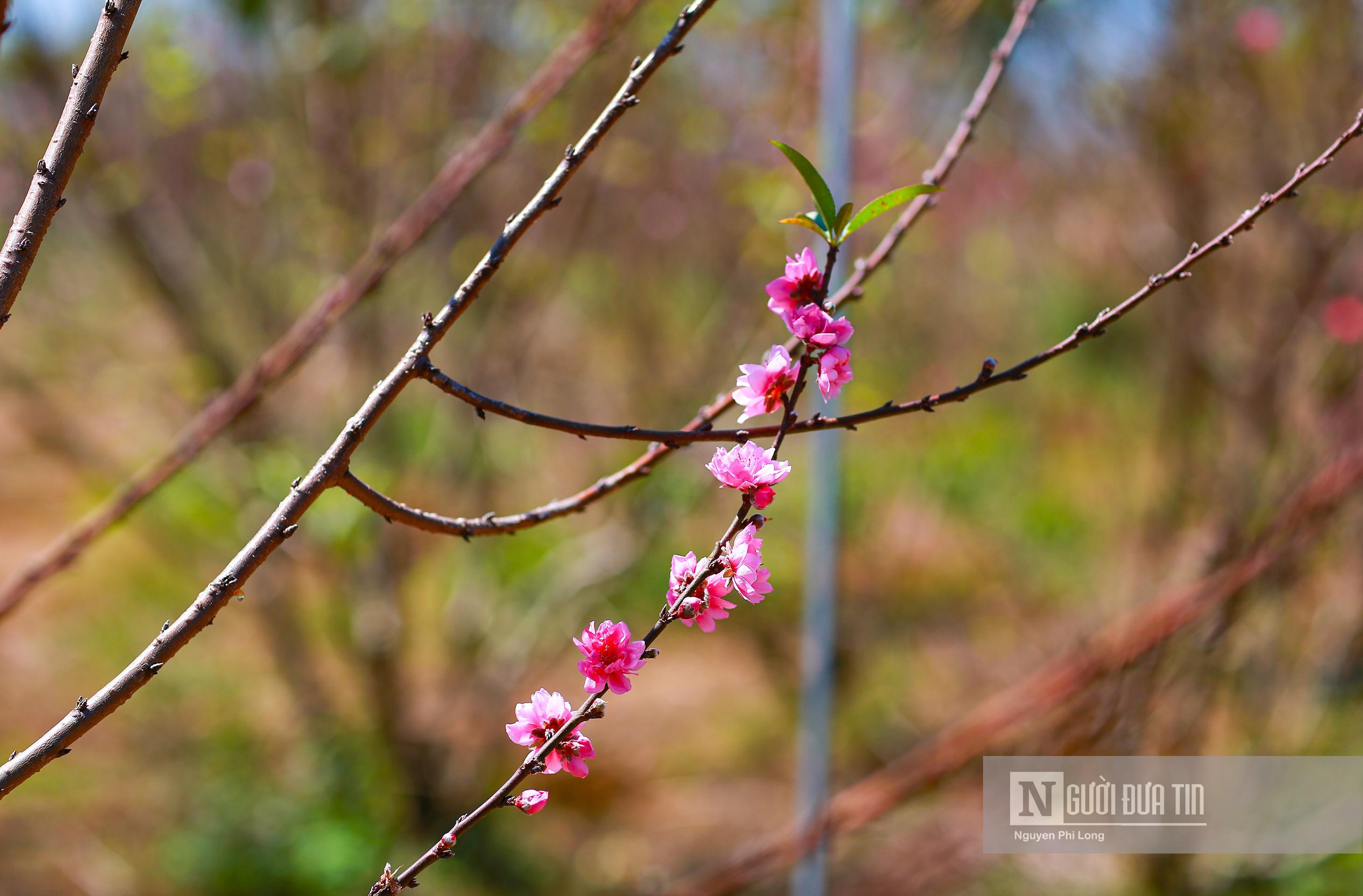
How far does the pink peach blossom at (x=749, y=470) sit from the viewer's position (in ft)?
1.97

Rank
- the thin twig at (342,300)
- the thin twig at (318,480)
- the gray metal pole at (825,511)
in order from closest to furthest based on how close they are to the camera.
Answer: the thin twig at (318,480) → the thin twig at (342,300) → the gray metal pole at (825,511)

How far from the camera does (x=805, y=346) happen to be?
61 centimetres

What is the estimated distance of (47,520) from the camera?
19.3ft

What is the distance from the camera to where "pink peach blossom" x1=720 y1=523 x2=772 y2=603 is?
60 centimetres

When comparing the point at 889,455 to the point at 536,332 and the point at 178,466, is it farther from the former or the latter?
the point at 178,466

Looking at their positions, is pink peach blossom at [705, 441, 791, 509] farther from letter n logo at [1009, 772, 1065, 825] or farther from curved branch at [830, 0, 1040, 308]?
letter n logo at [1009, 772, 1065, 825]

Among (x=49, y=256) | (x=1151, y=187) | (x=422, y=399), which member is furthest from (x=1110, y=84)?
(x=49, y=256)

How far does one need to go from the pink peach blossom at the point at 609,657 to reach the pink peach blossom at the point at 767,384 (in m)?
0.17

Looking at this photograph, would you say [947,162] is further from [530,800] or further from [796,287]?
[530,800]

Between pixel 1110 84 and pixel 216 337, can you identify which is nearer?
pixel 1110 84

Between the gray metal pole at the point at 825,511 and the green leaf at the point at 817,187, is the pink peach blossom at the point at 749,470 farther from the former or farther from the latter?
the gray metal pole at the point at 825,511

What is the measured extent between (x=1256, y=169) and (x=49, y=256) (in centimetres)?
488

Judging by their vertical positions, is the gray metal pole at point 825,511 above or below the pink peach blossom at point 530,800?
above

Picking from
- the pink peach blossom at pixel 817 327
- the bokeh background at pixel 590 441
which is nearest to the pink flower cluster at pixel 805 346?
the pink peach blossom at pixel 817 327
